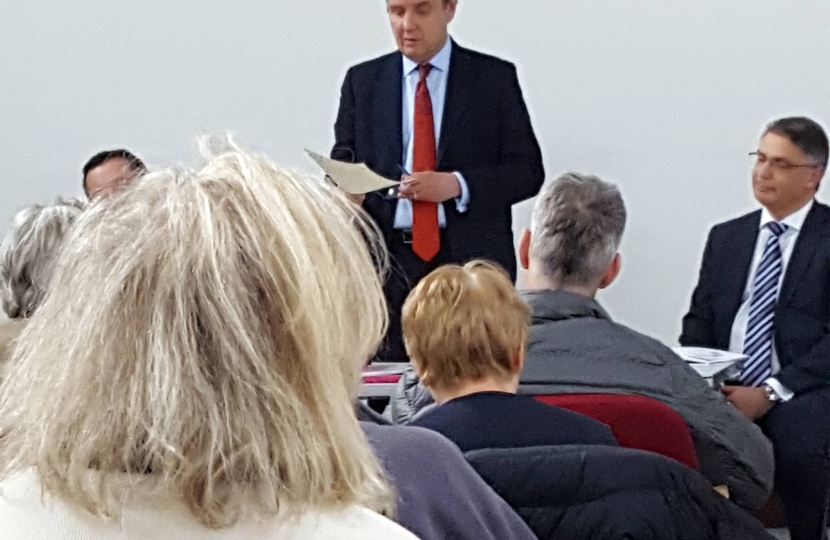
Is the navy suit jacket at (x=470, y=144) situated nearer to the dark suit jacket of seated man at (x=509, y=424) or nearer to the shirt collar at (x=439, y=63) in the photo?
the shirt collar at (x=439, y=63)

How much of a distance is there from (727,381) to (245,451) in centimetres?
268

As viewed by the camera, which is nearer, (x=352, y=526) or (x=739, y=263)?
(x=352, y=526)

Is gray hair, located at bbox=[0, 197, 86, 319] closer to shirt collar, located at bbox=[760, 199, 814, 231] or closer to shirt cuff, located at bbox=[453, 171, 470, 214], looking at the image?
shirt cuff, located at bbox=[453, 171, 470, 214]

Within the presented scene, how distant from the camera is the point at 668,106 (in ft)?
13.3

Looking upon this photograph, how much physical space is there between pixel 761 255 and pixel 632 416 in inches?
70.6

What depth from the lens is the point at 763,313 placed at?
3406 millimetres

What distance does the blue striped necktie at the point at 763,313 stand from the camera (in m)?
3.38

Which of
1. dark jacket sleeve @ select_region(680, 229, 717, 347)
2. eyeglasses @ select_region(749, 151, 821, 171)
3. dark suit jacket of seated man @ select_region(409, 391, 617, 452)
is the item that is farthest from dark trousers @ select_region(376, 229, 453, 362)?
dark suit jacket of seated man @ select_region(409, 391, 617, 452)

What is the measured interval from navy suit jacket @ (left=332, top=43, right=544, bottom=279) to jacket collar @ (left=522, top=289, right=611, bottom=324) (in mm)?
1319

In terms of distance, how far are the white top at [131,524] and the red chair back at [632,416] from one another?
3.21ft

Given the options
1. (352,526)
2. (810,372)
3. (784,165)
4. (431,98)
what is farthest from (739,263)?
(352,526)

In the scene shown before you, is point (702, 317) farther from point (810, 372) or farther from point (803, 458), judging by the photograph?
point (803, 458)

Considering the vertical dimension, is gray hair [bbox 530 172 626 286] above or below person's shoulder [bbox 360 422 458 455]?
below

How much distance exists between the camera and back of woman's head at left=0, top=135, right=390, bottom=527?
0.88 metres
